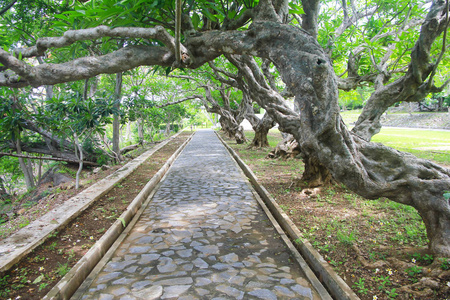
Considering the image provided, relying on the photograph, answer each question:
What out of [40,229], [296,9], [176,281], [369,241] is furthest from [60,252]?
[296,9]

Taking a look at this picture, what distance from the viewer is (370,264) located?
3062 mm

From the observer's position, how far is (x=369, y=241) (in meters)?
3.65

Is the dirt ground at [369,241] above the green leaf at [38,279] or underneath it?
underneath

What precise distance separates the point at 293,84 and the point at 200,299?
2839 millimetres

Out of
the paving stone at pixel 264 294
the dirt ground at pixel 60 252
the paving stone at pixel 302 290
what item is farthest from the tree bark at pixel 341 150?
the dirt ground at pixel 60 252

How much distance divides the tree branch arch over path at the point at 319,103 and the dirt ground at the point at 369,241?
367 mm

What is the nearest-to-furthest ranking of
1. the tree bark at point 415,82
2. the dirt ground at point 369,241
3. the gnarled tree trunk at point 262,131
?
1. the dirt ground at point 369,241
2. the tree bark at point 415,82
3. the gnarled tree trunk at point 262,131

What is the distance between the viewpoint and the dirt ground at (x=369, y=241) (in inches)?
104

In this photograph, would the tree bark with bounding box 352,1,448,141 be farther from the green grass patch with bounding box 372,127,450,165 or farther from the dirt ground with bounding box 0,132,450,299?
the green grass patch with bounding box 372,127,450,165

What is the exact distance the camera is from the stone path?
2.87 m

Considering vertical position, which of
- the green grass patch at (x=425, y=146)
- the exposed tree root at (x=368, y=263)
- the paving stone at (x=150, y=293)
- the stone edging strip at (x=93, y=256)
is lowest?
the green grass patch at (x=425, y=146)

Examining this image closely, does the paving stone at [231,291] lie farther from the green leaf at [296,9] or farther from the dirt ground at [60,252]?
the green leaf at [296,9]

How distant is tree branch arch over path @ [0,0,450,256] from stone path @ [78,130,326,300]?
1.44 meters

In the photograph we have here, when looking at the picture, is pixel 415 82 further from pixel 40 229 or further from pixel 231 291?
pixel 40 229
